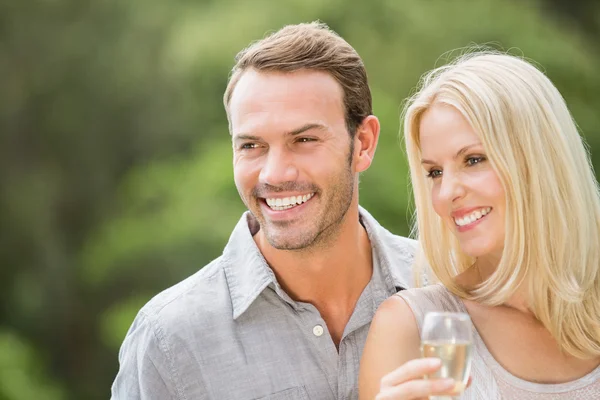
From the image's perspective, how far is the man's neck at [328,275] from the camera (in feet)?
8.21

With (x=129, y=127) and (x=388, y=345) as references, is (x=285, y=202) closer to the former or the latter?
(x=388, y=345)

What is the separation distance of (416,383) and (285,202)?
2.90ft

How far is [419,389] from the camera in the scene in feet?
5.36

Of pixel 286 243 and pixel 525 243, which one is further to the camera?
pixel 286 243

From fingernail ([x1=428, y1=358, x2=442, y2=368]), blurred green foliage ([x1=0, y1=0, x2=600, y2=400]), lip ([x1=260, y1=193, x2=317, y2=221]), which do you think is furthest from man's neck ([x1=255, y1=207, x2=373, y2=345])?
blurred green foliage ([x1=0, y1=0, x2=600, y2=400])

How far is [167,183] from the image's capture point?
333 inches

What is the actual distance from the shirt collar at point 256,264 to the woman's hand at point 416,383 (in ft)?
2.56

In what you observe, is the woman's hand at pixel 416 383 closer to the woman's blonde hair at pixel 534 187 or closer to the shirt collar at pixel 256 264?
the woman's blonde hair at pixel 534 187

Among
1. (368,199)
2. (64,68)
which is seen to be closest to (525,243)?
(368,199)

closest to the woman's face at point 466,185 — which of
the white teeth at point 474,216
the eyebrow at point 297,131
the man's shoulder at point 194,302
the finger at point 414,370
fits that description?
the white teeth at point 474,216

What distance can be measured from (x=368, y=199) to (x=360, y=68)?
4.11 metres

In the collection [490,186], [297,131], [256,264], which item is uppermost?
[297,131]

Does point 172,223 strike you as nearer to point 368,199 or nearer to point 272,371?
point 368,199

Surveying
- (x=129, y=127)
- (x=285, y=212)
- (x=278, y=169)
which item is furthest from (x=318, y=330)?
(x=129, y=127)
